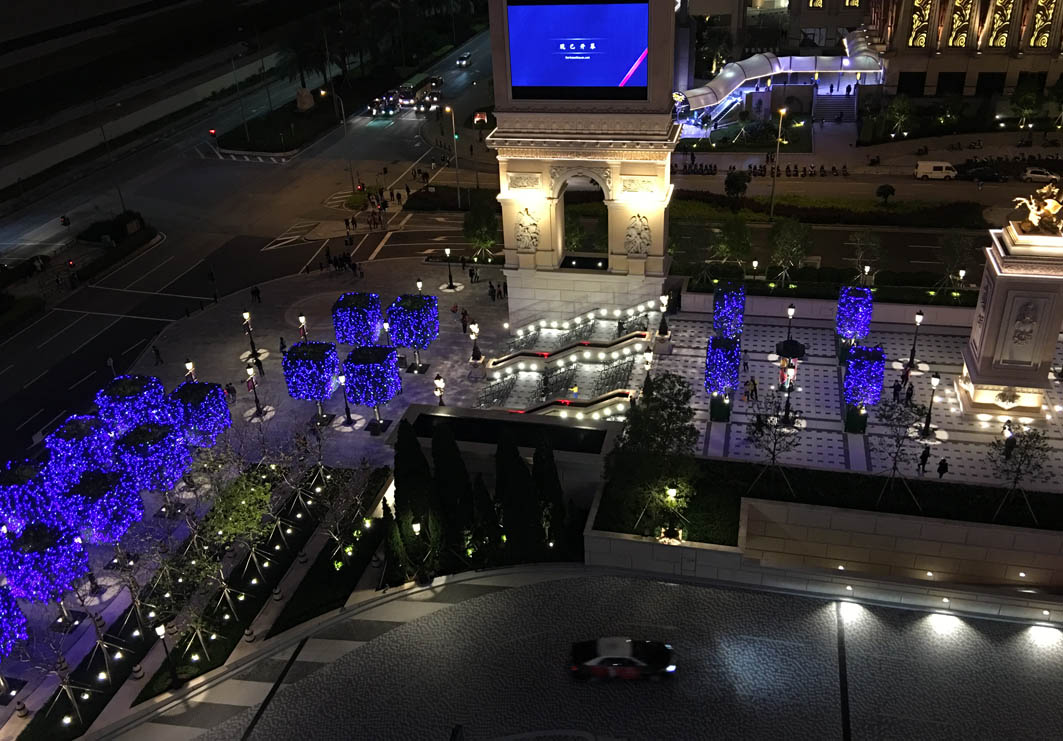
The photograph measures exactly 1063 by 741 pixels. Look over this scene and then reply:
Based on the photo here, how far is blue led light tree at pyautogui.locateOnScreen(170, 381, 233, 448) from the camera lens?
44.1 metres

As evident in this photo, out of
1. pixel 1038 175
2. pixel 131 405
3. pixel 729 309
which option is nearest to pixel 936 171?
pixel 1038 175

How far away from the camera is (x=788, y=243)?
179 ft

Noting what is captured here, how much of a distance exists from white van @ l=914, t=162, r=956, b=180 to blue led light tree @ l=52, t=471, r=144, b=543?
6712 cm

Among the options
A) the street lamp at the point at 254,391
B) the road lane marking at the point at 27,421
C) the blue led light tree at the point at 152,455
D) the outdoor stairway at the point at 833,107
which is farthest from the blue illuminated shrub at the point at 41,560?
the outdoor stairway at the point at 833,107

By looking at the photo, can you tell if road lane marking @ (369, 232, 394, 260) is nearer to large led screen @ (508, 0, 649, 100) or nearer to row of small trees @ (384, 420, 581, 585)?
large led screen @ (508, 0, 649, 100)

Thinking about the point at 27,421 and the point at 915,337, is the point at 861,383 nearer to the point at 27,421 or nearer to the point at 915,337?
the point at 915,337

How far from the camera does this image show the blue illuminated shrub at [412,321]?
50.1m

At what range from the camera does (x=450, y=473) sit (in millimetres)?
37531

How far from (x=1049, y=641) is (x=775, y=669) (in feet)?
33.6

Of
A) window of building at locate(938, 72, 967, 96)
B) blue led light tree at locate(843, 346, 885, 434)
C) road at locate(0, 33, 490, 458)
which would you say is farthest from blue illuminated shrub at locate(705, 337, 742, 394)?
window of building at locate(938, 72, 967, 96)

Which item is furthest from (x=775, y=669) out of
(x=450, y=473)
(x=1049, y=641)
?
(x=450, y=473)

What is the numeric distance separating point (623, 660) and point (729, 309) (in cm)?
2332

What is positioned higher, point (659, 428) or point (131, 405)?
point (659, 428)

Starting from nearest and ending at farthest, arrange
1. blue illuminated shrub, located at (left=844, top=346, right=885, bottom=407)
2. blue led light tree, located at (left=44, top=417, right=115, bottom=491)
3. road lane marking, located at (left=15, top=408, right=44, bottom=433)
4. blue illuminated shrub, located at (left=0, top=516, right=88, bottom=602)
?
blue illuminated shrub, located at (left=0, top=516, right=88, bottom=602)
blue led light tree, located at (left=44, top=417, right=115, bottom=491)
blue illuminated shrub, located at (left=844, top=346, right=885, bottom=407)
road lane marking, located at (left=15, top=408, right=44, bottom=433)
